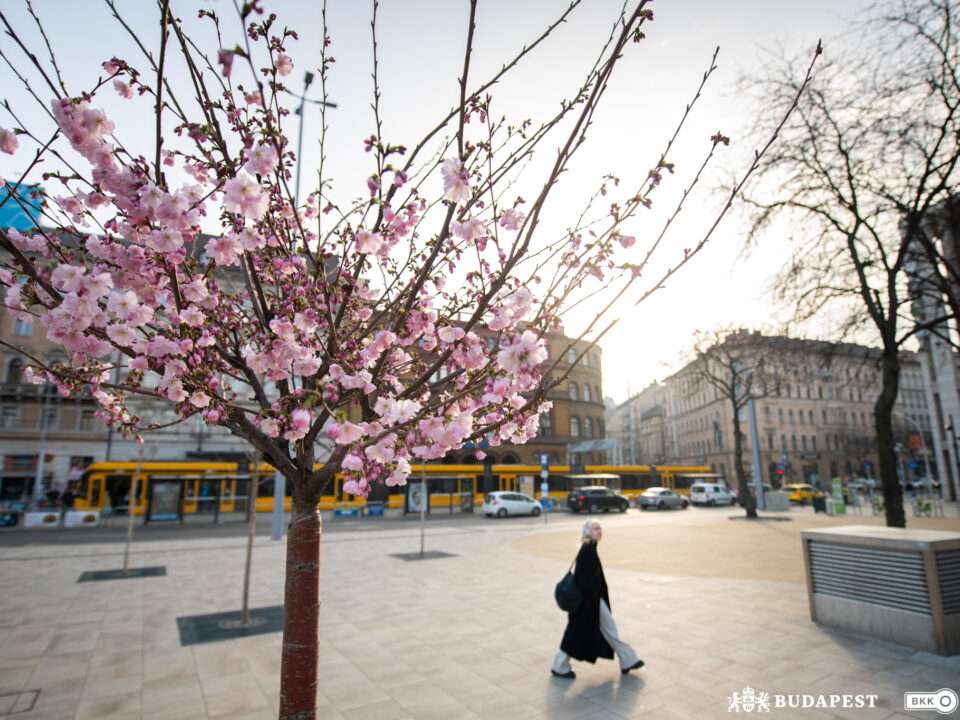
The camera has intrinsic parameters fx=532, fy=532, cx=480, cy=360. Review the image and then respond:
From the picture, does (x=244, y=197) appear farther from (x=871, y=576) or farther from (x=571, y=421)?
(x=571, y=421)

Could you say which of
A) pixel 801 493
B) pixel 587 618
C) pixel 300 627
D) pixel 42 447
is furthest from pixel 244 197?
pixel 801 493

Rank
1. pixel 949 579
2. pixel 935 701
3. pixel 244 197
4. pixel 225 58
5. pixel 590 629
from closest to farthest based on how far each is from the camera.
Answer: pixel 225 58 < pixel 244 197 < pixel 935 701 < pixel 590 629 < pixel 949 579

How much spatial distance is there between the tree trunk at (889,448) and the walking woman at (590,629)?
856cm

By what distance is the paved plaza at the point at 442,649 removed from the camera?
483 cm

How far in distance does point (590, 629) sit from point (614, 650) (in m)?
0.39

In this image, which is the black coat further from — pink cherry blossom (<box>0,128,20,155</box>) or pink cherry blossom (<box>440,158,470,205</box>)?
pink cherry blossom (<box>0,128,20,155</box>)

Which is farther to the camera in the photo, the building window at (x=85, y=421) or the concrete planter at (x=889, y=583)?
the building window at (x=85, y=421)

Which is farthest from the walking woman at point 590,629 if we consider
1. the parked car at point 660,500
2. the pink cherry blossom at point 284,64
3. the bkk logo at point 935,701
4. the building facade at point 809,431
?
the building facade at point 809,431

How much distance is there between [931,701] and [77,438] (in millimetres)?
45188

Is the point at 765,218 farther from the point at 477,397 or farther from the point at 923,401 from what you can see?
the point at 923,401

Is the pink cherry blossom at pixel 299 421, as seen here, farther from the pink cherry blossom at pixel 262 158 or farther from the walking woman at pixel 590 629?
the walking woman at pixel 590 629

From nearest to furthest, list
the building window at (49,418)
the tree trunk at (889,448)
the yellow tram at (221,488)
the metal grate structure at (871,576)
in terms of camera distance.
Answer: the metal grate structure at (871,576), the tree trunk at (889,448), the yellow tram at (221,488), the building window at (49,418)

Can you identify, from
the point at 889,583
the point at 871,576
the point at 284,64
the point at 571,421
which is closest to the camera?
the point at 284,64

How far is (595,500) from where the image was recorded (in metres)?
32.4
